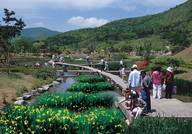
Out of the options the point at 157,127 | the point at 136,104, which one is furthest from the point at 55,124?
the point at 136,104

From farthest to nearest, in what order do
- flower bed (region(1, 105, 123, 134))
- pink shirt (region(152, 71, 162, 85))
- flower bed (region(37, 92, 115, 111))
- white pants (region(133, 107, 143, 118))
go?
pink shirt (region(152, 71, 162, 85)) < flower bed (region(37, 92, 115, 111)) < white pants (region(133, 107, 143, 118)) < flower bed (region(1, 105, 123, 134))

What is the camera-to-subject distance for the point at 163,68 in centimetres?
1554

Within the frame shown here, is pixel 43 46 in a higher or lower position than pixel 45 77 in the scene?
higher

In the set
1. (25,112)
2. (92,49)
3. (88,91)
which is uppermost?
(92,49)

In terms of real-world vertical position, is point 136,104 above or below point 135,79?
below

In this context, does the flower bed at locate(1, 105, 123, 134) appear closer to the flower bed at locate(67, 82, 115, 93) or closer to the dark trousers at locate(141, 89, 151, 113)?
the dark trousers at locate(141, 89, 151, 113)

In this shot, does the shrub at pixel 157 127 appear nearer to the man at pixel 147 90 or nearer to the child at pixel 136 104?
the child at pixel 136 104

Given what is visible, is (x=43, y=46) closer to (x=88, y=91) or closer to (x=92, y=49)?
(x=92, y=49)

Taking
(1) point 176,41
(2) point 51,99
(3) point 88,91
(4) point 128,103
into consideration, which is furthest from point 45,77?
(1) point 176,41

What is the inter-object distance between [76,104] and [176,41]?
7012 centimetres

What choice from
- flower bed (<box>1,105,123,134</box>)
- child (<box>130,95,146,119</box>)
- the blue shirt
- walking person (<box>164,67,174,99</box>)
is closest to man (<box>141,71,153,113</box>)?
the blue shirt

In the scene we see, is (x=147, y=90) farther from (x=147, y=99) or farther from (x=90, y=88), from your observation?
(x=90, y=88)

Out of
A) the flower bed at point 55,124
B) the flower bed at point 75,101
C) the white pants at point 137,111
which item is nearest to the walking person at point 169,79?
the flower bed at point 75,101

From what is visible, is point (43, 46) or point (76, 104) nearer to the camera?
point (76, 104)
